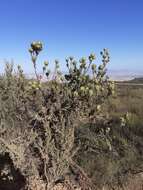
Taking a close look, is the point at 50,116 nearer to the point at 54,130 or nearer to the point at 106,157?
the point at 54,130

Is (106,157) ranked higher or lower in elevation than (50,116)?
lower

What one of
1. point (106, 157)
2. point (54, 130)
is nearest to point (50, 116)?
point (54, 130)

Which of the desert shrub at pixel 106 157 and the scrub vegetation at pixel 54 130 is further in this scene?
the desert shrub at pixel 106 157

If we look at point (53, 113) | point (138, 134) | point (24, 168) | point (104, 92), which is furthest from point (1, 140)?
point (138, 134)

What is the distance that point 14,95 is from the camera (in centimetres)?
585

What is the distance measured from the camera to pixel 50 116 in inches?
218

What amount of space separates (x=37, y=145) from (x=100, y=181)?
115 cm

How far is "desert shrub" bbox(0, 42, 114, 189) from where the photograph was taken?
5387 mm

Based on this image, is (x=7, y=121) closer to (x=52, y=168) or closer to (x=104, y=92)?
(x=52, y=168)

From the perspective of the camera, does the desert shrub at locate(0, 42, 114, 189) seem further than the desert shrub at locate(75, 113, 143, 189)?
No

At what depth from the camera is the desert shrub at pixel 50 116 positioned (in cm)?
539

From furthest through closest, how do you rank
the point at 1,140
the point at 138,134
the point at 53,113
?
the point at 138,134 < the point at 53,113 < the point at 1,140

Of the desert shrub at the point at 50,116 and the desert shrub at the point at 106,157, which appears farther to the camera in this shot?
the desert shrub at the point at 106,157

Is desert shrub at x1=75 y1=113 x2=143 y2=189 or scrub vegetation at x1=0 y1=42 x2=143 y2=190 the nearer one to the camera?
scrub vegetation at x1=0 y1=42 x2=143 y2=190
